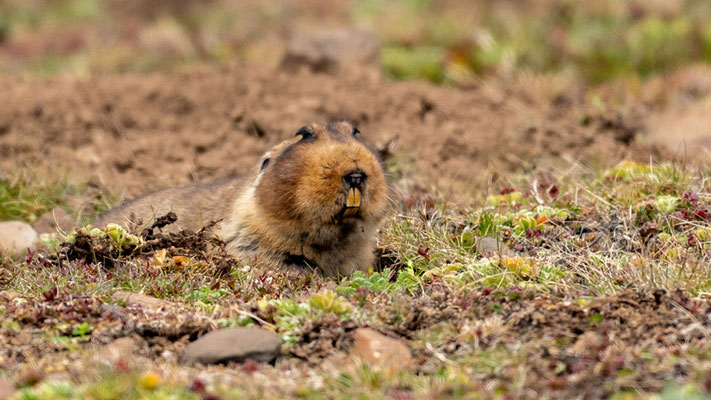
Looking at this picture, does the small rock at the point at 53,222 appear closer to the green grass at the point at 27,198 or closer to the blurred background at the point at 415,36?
the green grass at the point at 27,198

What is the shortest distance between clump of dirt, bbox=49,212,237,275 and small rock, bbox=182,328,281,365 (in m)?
1.13

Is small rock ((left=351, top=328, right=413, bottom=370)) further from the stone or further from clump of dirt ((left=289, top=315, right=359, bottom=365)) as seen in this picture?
the stone

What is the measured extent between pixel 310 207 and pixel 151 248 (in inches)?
42.4

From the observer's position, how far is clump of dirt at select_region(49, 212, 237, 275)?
5.35 metres

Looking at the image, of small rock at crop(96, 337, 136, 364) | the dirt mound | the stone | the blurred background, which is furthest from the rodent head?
the blurred background

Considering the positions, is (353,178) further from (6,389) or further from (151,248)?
(6,389)

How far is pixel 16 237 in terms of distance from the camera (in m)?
6.56

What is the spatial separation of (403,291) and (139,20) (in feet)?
46.9

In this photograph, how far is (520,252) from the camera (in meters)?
5.61

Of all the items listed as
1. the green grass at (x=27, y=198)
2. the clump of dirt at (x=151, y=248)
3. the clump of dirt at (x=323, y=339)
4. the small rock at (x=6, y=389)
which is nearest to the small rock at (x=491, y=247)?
the clump of dirt at (x=323, y=339)

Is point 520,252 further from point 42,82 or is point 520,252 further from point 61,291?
point 42,82

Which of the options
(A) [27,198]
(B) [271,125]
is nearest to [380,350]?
(A) [27,198]

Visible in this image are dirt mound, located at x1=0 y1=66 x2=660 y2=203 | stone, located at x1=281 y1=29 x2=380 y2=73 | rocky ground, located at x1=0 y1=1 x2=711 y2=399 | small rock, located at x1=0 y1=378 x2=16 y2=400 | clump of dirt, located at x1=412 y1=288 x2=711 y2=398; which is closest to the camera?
small rock, located at x1=0 y1=378 x2=16 y2=400

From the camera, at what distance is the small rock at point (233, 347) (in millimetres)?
4043
